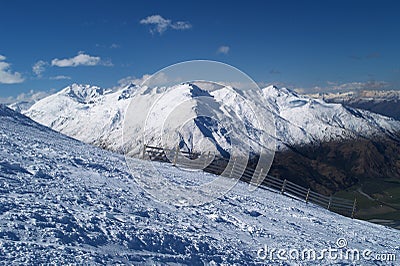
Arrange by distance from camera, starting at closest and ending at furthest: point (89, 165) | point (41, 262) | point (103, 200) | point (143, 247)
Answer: point (41, 262) → point (143, 247) → point (103, 200) → point (89, 165)

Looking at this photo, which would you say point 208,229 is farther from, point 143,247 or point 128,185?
point 128,185

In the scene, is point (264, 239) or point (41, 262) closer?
point (41, 262)

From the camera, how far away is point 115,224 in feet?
44.4

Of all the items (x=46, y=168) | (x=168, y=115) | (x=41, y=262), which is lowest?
(x=41, y=262)

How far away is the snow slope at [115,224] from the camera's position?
10.9 m

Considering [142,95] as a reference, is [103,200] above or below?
below

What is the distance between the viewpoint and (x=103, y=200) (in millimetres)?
16188

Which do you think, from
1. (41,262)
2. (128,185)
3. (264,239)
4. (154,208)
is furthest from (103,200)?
(264,239)

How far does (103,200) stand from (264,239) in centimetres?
785

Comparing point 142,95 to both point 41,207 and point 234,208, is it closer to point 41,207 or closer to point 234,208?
point 41,207

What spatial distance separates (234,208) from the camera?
2209cm

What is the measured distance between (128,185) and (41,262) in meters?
11.1

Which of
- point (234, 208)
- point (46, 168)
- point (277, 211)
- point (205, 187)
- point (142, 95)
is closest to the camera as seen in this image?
point (142, 95)

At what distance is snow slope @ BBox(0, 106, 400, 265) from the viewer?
1093cm
